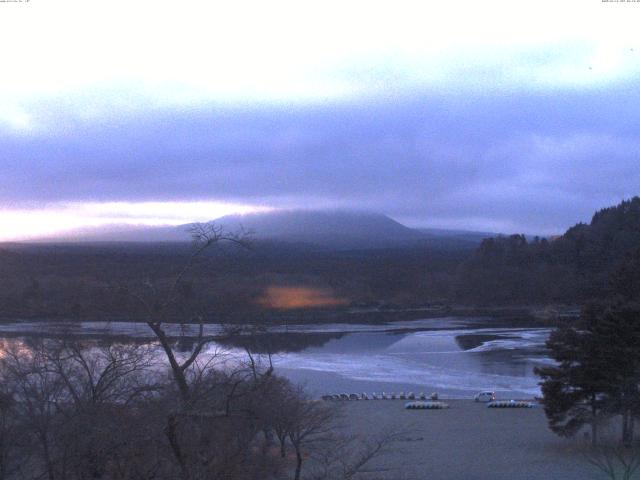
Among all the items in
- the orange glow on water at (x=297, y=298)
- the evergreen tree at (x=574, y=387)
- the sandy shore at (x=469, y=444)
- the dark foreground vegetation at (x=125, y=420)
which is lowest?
the sandy shore at (x=469, y=444)

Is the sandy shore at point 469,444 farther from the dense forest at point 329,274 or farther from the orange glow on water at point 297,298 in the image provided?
the dense forest at point 329,274

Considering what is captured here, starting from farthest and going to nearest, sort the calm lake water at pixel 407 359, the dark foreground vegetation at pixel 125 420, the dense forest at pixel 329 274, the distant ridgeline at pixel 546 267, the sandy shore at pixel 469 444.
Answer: the distant ridgeline at pixel 546 267 → the calm lake water at pixel 407 359 → the sandy shore at pixel 469 444 → the dense forest at pixel 329 274 → the dark foreground vegetation at pixel 125 420

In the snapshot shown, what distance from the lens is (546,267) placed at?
63812 mm

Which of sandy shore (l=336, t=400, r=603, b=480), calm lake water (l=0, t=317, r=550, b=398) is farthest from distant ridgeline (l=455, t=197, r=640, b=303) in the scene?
sandy shore (l=336, t=400, r=603, b=480)

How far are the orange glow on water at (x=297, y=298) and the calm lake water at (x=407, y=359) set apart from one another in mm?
838

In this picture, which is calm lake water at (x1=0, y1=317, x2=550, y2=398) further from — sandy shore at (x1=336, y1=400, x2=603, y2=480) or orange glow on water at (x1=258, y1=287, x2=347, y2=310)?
sandy shore at (x1=336, y1=400, x2=603, y2=480)

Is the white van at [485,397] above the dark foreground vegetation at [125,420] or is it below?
below

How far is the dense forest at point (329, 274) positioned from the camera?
14.4 metres

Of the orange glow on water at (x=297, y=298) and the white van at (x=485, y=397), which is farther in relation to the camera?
the white van at (x=485, y=397)

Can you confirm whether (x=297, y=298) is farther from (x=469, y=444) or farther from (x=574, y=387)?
(x=574, y=387)

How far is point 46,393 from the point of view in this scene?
10.2m

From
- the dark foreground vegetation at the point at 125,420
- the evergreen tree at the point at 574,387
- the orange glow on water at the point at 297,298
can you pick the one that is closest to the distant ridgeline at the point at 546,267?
the orange glow on water at the point at 297,298

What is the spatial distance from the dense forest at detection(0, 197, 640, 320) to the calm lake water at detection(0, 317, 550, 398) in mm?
1702

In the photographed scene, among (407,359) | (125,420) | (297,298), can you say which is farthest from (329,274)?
(125,420)
